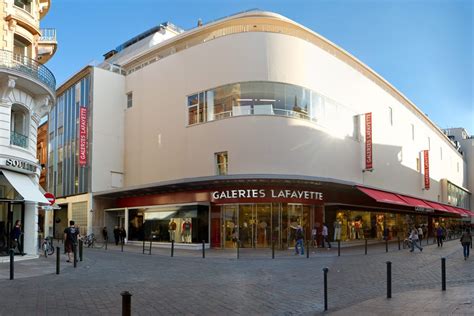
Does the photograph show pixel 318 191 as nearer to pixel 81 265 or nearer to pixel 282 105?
pixel 282 105

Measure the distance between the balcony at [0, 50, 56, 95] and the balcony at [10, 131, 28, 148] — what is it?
2570mm

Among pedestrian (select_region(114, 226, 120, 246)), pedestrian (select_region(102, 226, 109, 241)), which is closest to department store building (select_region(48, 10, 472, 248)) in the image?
pedestrian (select_region(114, 226, 120, 246))

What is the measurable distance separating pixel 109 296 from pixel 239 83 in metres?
20.9

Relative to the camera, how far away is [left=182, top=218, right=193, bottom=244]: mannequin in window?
29.9 m

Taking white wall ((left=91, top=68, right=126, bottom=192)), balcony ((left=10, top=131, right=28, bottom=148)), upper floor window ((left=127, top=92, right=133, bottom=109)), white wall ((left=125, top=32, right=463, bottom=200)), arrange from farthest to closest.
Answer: upper floor window ((left=127, top=92, right=133, bottom=109)), white wall ((left=91, top=68, right=126, bottom=192)), white wall ((left=125, top=32, right=463, bottom=200)), balcony ((left=10, top=131, right=28, bottom=148))

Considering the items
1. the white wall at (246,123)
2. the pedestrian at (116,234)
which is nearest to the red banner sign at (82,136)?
the white wall at (246,123)

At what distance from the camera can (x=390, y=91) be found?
47.0 m

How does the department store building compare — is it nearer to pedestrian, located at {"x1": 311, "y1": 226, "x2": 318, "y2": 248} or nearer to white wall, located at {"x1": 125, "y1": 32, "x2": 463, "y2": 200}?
white wall, located at {"x1": 125, "y1": 32, "x2": 463, "y2": 200}

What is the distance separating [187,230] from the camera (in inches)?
1184

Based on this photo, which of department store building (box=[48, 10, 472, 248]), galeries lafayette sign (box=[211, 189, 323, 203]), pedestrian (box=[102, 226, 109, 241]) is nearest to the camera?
galeries lafayette sign (box=[211, 189, 323, 203])

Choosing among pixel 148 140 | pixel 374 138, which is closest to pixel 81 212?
pixel 148 140

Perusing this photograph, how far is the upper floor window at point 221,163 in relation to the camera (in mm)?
30188

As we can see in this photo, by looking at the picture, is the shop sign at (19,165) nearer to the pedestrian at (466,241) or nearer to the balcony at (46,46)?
the balcony at (46,46)

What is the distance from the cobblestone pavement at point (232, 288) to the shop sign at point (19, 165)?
14.0ft
